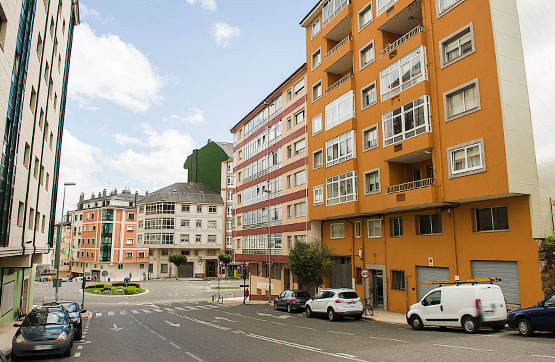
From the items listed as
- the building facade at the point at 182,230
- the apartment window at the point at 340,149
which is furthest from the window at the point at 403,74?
the building facade at the point at 182,230

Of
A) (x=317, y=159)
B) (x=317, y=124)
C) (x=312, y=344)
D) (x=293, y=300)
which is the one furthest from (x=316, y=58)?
(x=312, y=344)

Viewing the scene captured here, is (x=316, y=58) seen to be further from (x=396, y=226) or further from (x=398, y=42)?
(x=396, y=226)

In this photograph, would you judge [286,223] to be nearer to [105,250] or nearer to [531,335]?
[531,335]

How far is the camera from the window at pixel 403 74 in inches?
882

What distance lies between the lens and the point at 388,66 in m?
25.0

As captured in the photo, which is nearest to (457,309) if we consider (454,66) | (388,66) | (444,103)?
(444,103)

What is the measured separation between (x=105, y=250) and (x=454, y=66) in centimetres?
8471

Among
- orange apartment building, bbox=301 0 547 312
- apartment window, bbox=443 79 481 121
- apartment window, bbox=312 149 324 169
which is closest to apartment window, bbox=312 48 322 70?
orange apartment building, bbox=301 0 547 312

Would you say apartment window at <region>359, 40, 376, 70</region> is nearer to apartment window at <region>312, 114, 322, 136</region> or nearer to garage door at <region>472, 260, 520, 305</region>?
apartment window at <region>312, 114, 322, 136</region>

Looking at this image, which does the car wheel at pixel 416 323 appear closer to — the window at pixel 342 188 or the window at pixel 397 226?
the window at pixel 397 226

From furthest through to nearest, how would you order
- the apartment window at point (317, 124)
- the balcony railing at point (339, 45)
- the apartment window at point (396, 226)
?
1. the apartment window at point (317, 124)
2. the balcony railing at point (339, 45)
3. the apartment window at point (396, 226)

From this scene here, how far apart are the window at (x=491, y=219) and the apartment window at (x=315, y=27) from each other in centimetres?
2118

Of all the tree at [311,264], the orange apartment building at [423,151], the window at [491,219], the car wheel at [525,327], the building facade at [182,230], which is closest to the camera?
the car wheel at [525,327]

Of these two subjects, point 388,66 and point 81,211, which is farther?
point 81,211
